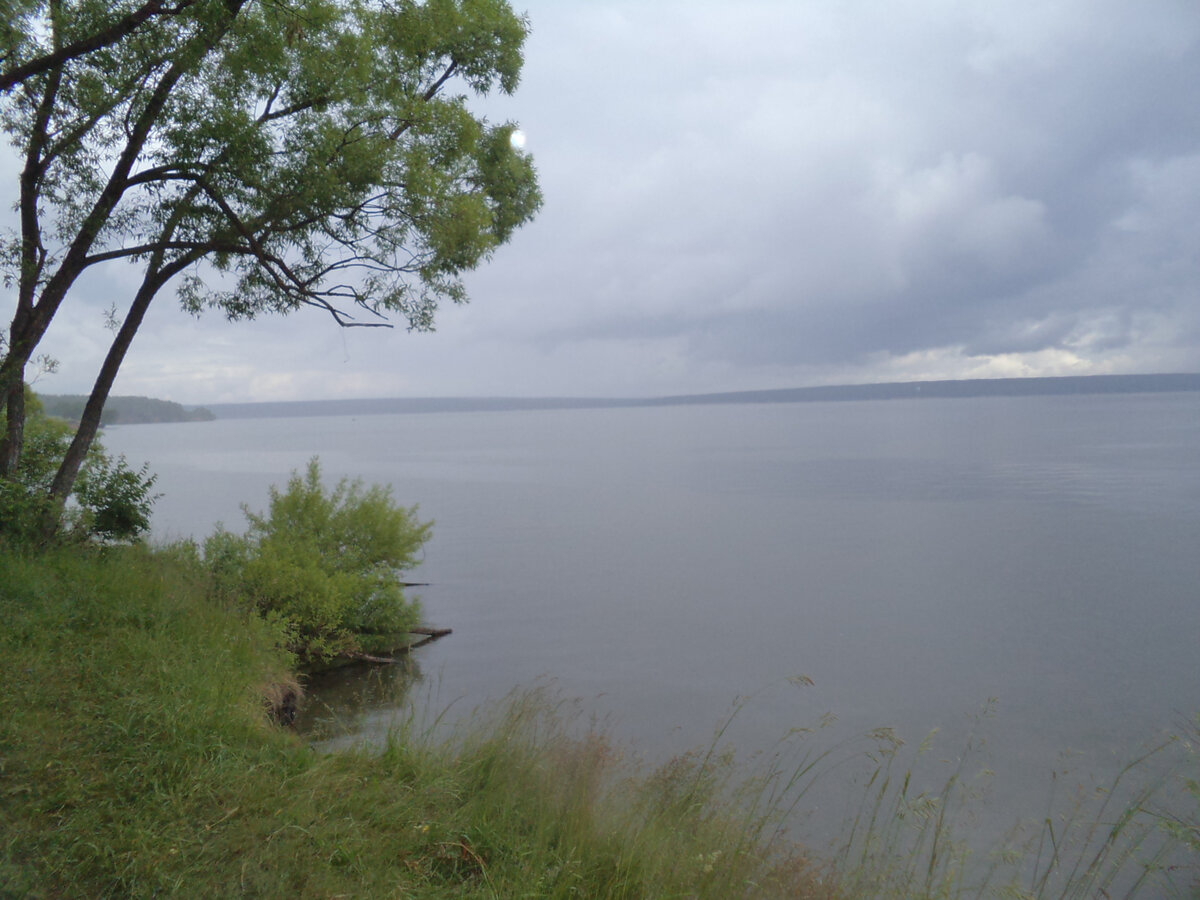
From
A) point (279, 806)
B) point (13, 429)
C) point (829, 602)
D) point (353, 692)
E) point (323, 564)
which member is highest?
point (13, 429)

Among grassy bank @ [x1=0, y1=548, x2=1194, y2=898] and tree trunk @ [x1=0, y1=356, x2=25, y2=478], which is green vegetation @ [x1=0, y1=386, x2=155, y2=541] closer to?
tree trunk @ [x1=0, y1=356, x2=25, y2=478]

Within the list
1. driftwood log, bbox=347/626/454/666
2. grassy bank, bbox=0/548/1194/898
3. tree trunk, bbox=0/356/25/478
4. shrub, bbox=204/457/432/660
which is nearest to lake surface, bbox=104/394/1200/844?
driftwood log, bbox=347/626/454/666

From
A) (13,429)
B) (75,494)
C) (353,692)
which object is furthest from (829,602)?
(13,429)

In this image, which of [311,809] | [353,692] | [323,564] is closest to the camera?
[311,809]

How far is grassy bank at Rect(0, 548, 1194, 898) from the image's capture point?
4.26 metres

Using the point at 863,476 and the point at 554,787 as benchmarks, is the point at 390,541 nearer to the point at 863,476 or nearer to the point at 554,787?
the point at 554,787

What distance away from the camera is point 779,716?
1652cm

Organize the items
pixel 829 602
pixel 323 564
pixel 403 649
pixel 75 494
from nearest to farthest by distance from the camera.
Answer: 1. pixel 75 494
2. pixel 323 564
3. pixel 403 649
4. pixel 829 602

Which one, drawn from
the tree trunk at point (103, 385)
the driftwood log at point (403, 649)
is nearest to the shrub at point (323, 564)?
the driftwood log at point (403, 649)

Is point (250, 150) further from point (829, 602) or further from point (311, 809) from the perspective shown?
point (829, 602)

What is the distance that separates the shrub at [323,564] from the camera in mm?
14688

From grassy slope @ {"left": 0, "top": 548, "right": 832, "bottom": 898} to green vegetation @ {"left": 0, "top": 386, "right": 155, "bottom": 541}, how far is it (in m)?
2.83

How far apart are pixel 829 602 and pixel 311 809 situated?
2294 centimetres

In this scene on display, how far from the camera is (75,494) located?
12789 millimetres
